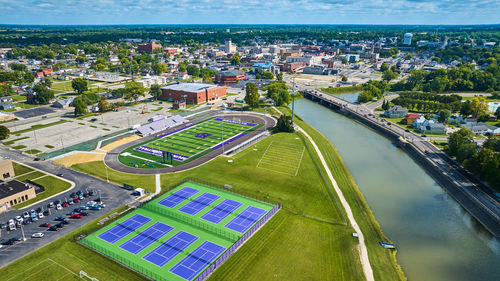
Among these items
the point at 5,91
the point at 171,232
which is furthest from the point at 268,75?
the point at 171,232

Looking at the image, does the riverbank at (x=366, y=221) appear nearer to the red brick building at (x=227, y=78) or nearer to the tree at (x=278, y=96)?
the tree at (x=278, y=96)

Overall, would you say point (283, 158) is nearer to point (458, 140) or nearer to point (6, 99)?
point (458, 140)

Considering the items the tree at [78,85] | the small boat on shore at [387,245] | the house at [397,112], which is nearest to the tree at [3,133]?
the tree at [78,85]

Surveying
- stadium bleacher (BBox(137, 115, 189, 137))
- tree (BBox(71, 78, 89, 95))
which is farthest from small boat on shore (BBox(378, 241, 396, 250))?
tree (BBox(71, 78, 89, 95))

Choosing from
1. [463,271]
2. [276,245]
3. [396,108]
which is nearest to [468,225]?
[463,271]

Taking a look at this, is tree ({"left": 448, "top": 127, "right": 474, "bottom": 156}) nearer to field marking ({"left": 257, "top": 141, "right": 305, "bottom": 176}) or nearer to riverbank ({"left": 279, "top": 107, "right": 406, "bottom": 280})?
riverbank ({"left": 279, "top": 107, "right": 406, "bottom": 280})
